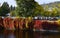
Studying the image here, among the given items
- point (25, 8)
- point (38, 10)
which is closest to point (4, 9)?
point (38, 10)

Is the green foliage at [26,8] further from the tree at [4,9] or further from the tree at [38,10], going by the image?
the tree at [4,9]

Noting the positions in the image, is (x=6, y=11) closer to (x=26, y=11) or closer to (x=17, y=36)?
(x=26, y=11)

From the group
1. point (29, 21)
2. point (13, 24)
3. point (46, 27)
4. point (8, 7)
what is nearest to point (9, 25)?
point (13, 24)

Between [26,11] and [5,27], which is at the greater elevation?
[26,11]

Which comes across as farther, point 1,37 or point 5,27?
point 5,27

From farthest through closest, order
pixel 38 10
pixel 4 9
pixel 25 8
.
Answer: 1. pixel 4 9
2. pixel 38 10
3. pixel 25 8

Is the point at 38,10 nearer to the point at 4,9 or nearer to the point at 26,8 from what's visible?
the point at 26,8

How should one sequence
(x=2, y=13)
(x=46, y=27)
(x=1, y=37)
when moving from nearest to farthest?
(x=1, y=37) < (x=46, y=27) < (x=2, y=13)

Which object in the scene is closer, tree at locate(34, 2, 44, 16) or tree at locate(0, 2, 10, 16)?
tree at locate(34, 2, 44, 16)

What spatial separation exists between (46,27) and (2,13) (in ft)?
21.0

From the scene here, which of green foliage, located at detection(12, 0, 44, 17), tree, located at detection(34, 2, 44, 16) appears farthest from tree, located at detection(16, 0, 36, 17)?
tree, located at detection(34, 2, 44, 16)

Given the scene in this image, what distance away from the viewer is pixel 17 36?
15.8 m

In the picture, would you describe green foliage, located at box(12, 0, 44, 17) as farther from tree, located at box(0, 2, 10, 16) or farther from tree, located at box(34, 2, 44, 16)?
tree, located at box(0, 2, 10, 16)

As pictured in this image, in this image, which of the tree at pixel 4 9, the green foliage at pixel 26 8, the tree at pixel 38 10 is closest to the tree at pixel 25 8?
the green foliage at pixel 26 8
